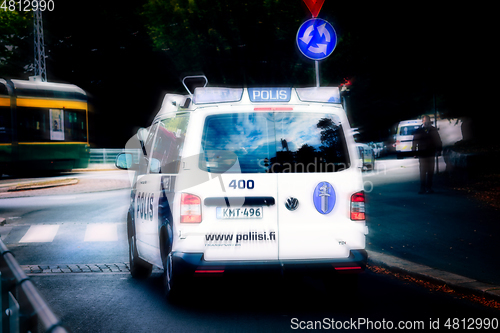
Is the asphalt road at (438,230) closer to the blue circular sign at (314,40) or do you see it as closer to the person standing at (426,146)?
the person standing at (426,146)

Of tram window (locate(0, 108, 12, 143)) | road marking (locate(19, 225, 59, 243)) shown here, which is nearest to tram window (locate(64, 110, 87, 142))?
tram window (locate(0, 108, 12, 143))

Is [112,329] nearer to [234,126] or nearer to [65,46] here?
[234,126]

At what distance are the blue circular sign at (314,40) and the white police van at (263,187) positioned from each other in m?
4.43

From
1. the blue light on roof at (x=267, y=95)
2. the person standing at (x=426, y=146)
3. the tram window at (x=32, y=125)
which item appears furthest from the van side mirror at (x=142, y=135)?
the tram window at (x=32, y=125)

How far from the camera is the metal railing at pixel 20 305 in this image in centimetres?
193

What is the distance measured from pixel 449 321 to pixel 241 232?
2007mm

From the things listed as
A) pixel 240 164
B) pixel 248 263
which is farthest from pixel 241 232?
pixel 240 164

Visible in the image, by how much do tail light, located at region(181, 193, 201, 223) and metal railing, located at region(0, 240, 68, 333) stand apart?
211 cm

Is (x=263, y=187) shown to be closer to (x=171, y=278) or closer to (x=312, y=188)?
(x=312, y=188)

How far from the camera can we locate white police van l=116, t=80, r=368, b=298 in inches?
197

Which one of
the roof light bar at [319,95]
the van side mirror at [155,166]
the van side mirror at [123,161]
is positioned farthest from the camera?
the van side mirror at [123,161]

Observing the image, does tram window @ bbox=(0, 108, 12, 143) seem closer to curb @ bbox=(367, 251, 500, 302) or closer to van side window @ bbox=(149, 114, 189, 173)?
van side window @ bbox=(149, 114, 189, 173)

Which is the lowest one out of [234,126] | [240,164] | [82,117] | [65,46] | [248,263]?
[248,263]

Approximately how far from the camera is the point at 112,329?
15.9 feet
